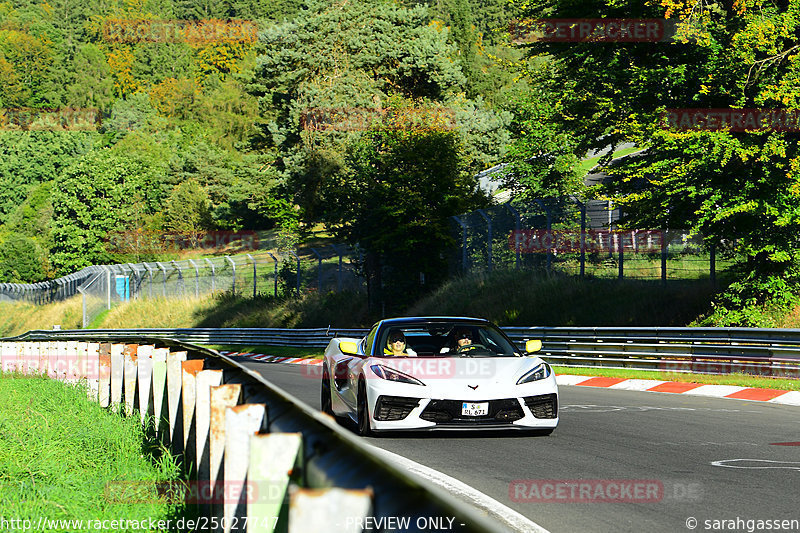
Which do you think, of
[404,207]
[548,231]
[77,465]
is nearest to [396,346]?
[77,465]

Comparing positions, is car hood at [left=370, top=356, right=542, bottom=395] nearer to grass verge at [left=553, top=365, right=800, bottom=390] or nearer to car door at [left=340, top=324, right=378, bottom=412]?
car door at [left=340, top=324, right=378, bottom=412]

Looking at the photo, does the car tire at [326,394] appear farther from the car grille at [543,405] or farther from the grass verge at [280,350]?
the grass verge at [280,350]

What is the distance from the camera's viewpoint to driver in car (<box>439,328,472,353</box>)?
11537 mm

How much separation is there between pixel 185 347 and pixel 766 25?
13.7 m

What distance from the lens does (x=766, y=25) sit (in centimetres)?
1822

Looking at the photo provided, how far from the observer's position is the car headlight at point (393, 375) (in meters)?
10.1

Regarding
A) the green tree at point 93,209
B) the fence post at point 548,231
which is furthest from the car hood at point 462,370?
the green tree at point 93,209

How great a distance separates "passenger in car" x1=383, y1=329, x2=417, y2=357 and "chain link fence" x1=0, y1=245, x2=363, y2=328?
28.3 metres

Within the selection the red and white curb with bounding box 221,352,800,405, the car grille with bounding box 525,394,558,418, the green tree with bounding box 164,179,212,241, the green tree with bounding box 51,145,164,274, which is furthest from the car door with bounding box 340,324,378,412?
the green tree with bounding box 164,179,212,241

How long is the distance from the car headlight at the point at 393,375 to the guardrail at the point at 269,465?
7.08 feet

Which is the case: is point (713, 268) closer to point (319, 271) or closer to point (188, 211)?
point (319, 271)

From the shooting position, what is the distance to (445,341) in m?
12.0

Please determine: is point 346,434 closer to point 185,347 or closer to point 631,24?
point 185,347

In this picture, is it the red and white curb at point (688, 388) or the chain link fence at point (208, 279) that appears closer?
the red and white curb at point (688, 388)
